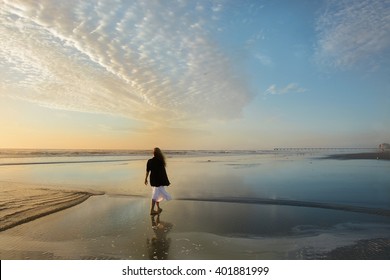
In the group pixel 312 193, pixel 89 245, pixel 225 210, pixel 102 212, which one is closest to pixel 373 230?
pixel 225 210

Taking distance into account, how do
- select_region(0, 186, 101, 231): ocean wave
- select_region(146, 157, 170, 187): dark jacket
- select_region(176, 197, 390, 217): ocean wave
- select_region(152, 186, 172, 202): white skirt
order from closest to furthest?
select_region(0, 186, 101, 231): ocean wave
select_region(176, 197, 390, 217): ocean wave
select_region(152, 186, 172, 202): white skirt
select_region(146, 157, 170, 187): dark jacket

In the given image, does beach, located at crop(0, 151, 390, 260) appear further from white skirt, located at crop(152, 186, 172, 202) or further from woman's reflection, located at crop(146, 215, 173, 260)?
white skirt, located at crop(152, 186, 172, 202)

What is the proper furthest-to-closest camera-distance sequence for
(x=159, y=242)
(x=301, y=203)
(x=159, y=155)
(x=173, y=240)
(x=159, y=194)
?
(x=301, y=203), (x=159, y=155), (x=159, y=194), (x=173, y=240), (x=159, y=242)

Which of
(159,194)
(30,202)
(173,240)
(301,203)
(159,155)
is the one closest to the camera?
(173,240)

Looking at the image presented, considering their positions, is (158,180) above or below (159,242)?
above

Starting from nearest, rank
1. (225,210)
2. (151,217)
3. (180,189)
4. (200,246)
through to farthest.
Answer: (200,246), (151,217), (225,210), (180,189)

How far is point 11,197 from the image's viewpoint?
1265cm

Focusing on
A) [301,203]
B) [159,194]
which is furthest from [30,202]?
[301,203]

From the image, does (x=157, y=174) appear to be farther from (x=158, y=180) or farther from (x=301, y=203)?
(x=301, y=203)

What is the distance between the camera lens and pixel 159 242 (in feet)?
23.7

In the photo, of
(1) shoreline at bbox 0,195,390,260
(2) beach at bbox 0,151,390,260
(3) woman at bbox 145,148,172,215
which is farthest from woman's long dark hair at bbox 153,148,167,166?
(1) shoreline at bbox 0,195,390,260

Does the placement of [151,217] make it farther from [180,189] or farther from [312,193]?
[312,193]

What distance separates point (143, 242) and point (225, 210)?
381cm

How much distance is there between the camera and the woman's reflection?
6514mm
